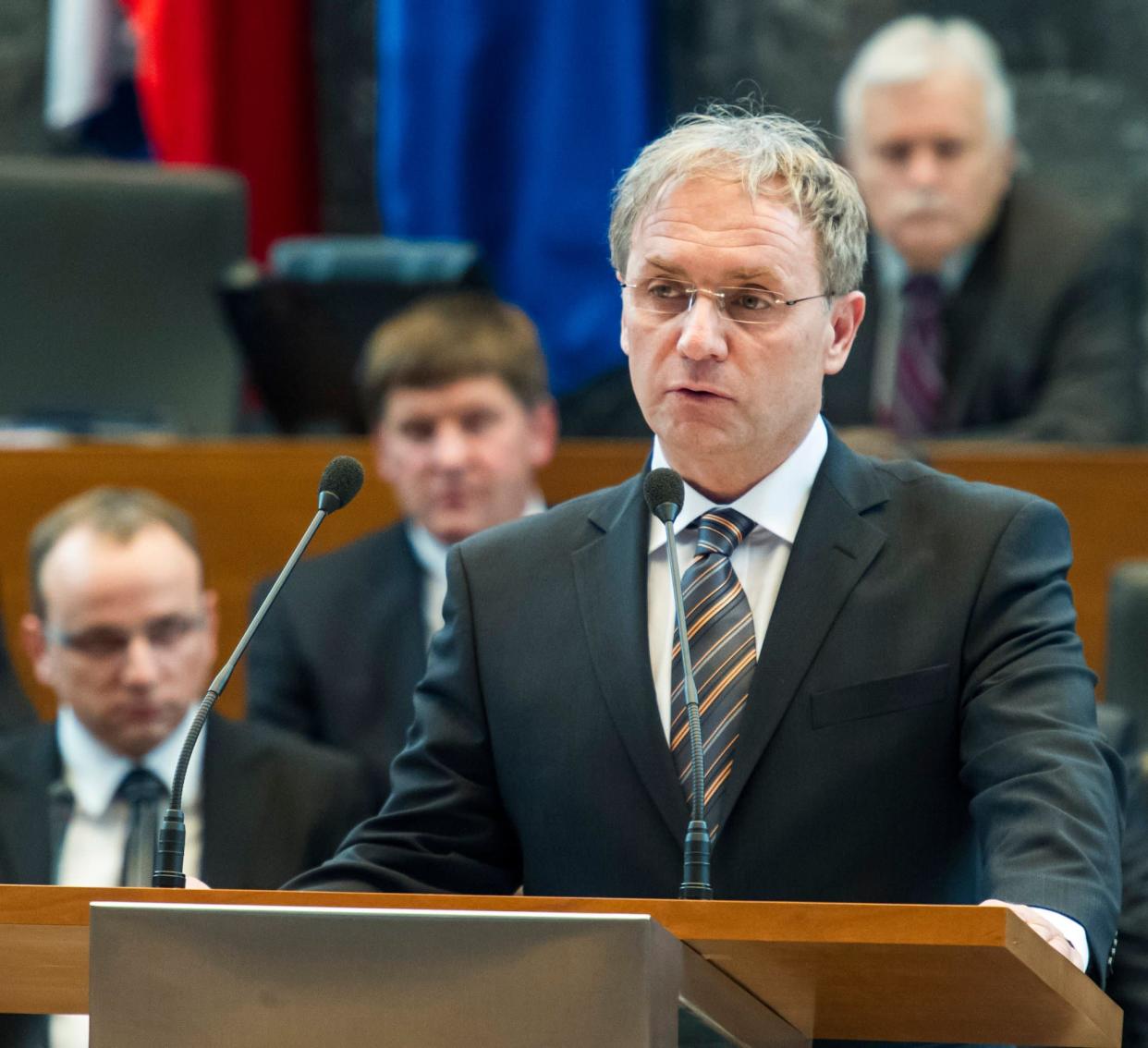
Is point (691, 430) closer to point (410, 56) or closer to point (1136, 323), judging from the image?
point (1136, 323)

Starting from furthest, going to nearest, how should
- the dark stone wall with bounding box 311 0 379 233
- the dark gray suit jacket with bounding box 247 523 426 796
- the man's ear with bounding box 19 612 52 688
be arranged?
1. the dark stone wall with bounding box 311 0 379 233
2. the dark gray suit jacket with bounding box 247 523 426 796
3. the man's ear with bounding box 19 612 52 688

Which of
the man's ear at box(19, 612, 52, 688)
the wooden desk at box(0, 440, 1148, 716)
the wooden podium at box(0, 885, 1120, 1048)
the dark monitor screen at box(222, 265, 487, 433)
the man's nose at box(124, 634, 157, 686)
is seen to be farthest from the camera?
the dark monitor screen at box(222, 265, 487, 433)

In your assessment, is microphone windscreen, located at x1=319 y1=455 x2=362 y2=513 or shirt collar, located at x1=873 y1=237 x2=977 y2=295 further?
shirt collar, located at x1=873 y1=237 x2=977 y2=295

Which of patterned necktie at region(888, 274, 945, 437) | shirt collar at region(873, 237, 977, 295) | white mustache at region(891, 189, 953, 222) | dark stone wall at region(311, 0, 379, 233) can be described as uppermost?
dark stone wall at region(311, 0, 379, 233)

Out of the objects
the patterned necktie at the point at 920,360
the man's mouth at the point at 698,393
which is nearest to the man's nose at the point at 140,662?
the man's mouth at the point at 698,393

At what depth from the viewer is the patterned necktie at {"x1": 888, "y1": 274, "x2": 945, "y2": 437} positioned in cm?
402

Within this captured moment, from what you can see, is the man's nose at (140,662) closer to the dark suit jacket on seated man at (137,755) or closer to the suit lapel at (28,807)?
the dark suit jacket on seated man at (137,755)

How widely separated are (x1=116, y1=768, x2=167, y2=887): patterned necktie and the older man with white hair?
1.55 metres

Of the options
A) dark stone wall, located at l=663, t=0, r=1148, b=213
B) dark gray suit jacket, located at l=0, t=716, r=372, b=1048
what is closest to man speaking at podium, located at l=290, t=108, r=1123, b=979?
dark gray suit jacket, located at l=0, t=716, r=372, b=1048

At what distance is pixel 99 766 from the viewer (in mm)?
3121

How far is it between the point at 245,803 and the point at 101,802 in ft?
0.71

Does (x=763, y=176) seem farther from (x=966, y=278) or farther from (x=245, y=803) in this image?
(x=966, y=278)

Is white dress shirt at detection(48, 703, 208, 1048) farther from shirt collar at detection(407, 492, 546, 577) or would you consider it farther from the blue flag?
the blue flag

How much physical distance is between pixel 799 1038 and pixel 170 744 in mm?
1600
